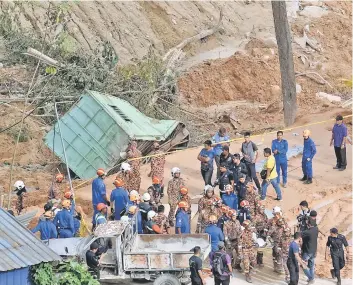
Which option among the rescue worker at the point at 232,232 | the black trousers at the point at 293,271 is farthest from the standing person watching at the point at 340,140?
the black trousers at the point at 293,271

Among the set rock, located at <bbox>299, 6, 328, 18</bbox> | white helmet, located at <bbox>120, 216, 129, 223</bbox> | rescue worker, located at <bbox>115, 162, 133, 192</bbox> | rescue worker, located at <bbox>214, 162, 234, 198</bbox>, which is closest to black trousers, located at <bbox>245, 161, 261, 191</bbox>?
rescue worker, located at <bbox>214, 162, 234, 198</bbox>

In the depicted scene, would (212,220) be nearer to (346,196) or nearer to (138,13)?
(346,196)

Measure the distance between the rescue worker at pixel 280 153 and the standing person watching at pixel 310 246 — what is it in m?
4.18

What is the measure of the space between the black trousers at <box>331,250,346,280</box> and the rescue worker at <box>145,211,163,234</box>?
11.3ft

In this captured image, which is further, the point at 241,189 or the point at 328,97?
the point at 328,97

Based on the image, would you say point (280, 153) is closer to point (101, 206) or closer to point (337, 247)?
point (337, 247)

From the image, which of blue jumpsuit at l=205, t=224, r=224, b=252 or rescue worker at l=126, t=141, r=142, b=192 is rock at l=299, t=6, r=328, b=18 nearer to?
rescue worker at l=126, t=141, r=142, b=192

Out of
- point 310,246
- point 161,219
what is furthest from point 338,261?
point 161,219

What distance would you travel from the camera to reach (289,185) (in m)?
22.8

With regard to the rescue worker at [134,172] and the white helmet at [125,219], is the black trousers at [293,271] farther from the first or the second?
the rescue worker at [134,172]

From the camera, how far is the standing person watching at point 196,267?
53.4 feet

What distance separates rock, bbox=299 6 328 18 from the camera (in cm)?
4147

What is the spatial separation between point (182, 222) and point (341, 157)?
675 cm

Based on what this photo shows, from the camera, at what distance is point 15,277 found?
14.9 m
